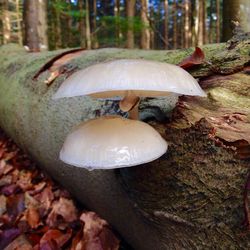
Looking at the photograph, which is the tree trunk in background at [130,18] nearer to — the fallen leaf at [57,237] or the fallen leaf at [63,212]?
the fallen leaf at [63,212]

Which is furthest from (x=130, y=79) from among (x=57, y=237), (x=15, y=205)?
(x=15, y=205)

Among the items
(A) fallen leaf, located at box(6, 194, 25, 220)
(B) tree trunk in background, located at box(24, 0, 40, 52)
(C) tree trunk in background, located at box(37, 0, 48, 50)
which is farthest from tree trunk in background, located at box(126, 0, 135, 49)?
(A) fallen leaf, located at box(6, 194, 25, 220)

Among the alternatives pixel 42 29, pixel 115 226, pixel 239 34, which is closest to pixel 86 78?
pixel 239 34

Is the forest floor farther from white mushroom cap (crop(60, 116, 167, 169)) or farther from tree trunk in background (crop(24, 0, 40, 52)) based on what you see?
Answer: tree trunk in background (crop(24, 0, 40, 52))

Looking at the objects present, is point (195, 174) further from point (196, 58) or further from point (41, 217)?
point (41, 217)

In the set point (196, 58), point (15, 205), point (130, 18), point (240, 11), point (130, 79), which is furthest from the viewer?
point (130, 18)

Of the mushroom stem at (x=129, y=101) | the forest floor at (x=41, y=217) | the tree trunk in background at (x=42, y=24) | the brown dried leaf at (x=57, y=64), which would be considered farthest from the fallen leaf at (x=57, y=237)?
the tree trunk in background at (x=42, y=24)

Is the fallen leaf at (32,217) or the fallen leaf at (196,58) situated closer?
the fallen leaf at (196,58)
